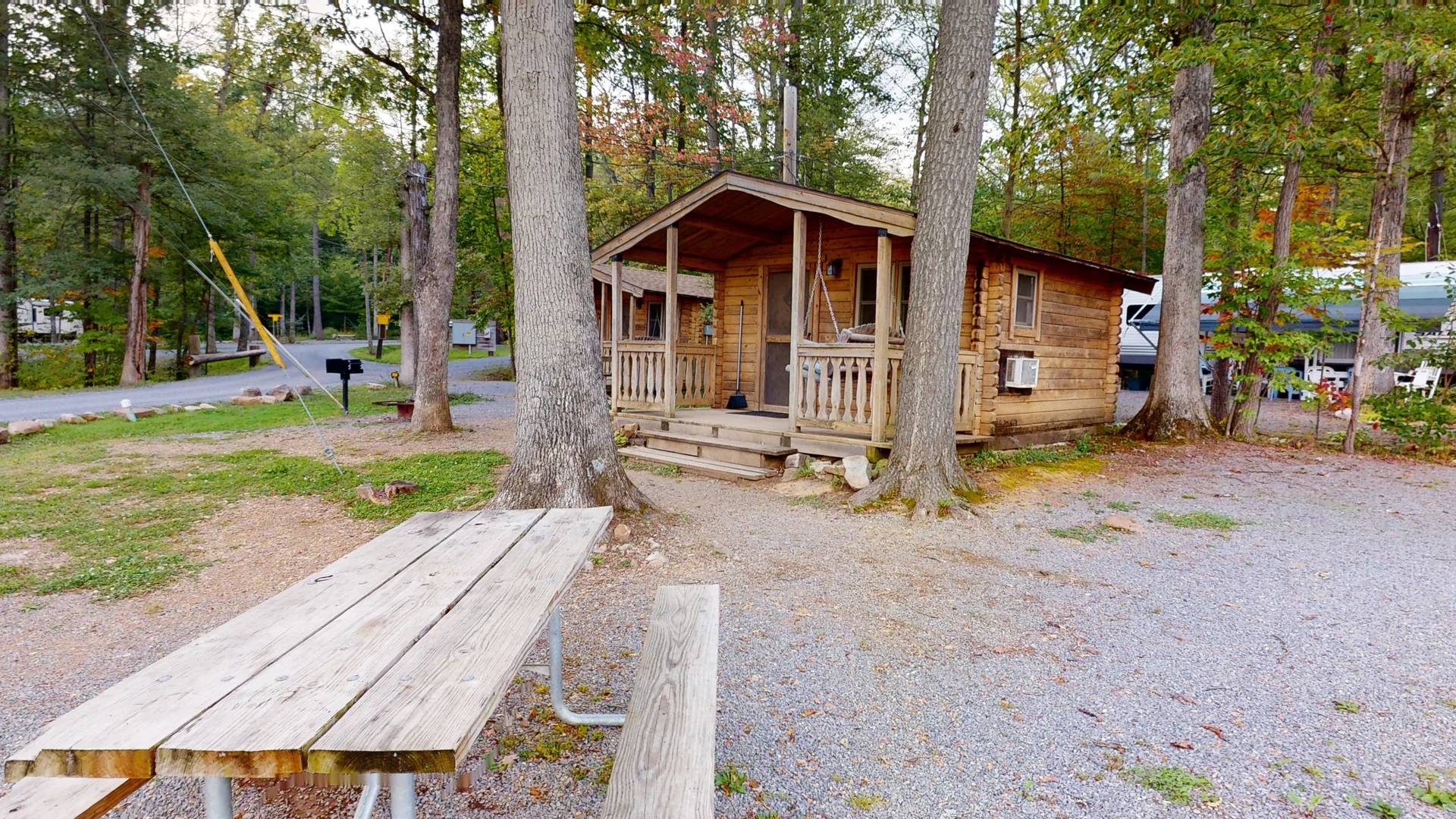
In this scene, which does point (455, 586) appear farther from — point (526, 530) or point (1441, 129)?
point (1441, 129)

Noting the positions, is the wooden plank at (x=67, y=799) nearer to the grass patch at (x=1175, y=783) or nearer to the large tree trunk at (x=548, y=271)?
the grass patch at (x=1175, y=783)

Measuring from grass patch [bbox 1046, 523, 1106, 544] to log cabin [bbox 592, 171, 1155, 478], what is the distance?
198 centimetres

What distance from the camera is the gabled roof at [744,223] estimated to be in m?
7.09

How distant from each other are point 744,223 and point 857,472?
444cm

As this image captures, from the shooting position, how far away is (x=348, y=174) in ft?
68.1

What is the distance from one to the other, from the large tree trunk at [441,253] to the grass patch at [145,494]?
1868 millimetres

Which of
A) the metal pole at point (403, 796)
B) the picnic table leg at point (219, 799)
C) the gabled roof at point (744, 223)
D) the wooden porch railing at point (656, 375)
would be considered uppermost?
the gabled roof at point (744, 223)

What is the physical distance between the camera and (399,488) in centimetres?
604

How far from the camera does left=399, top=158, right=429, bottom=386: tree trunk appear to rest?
39.4ft

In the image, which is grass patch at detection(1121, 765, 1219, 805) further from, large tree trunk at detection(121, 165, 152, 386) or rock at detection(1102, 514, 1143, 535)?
large tree trunk at detection(121, 165, 152, 386)

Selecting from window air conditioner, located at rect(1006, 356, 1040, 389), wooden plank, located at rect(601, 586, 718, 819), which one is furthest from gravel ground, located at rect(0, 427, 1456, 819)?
window air conditioner, located at rect(1006, 356, 1040, 389)

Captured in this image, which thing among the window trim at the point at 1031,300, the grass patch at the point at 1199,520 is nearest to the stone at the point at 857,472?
the grass patch at the point at 1199,520

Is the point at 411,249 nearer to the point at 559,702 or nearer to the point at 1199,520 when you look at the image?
the point at 559,702

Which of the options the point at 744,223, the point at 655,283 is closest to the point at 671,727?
the point at 744,223
